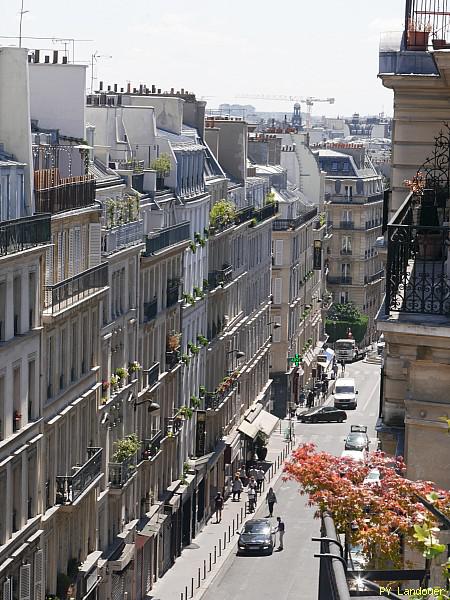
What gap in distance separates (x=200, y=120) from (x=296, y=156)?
51.2 m

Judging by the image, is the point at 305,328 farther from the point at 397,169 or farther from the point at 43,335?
the point at 397,169

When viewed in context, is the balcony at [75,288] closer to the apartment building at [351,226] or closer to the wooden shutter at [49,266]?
the wooden shutter at [49,266]

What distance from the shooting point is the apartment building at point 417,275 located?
18.4 m

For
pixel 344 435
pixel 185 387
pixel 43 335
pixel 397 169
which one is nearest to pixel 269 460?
pixel 344 435

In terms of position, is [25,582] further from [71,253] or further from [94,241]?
[94,241]

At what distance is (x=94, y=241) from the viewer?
52500 mm

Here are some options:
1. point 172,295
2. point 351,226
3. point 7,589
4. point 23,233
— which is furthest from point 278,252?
point 7,589

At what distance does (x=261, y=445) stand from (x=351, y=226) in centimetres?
5607

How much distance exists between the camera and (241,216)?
91.6 m

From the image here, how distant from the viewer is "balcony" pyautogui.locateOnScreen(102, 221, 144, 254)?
54344 millimetres

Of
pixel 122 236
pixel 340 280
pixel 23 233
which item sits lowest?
pixel 340 280

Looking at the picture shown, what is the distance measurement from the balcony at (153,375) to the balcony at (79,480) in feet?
32.4

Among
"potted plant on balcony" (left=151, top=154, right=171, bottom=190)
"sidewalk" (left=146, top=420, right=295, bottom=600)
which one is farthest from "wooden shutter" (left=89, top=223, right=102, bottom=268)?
"sidewalk" (left=146, top=420, right=295, bottom=600)

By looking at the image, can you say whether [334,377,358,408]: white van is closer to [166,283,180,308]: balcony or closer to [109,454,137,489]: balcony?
[166,283,180,308]: balcony
